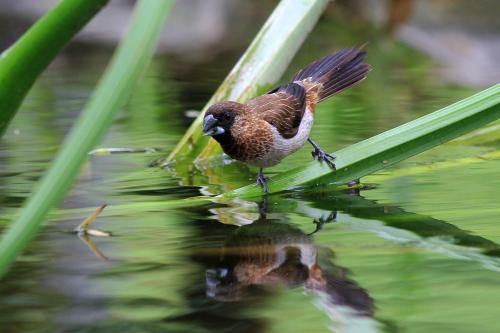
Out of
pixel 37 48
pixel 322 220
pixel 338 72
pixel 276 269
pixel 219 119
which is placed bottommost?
pixel 276 269

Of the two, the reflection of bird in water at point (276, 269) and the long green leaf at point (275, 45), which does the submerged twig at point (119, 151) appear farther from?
the reflection of bird in water at point (276, 269)

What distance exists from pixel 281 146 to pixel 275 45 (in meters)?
0.36

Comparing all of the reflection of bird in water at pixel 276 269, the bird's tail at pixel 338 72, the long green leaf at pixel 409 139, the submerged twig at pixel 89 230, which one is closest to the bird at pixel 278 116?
the bird's tail at pixel 338 72

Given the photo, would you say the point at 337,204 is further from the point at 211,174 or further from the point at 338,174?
the point at 211,174

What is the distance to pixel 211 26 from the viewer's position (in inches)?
324

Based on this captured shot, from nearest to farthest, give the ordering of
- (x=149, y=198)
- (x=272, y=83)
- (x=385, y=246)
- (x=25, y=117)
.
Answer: (x=385, y=246) < (x=149, y=198) < (x=272, y=83) < (x=25, y=117)

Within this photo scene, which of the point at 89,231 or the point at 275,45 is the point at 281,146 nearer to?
the point at 275,45

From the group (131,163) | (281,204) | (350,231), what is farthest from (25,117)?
(350,231)

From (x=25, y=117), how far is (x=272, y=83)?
5.98 ft

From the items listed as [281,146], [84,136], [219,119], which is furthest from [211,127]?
[84,136]

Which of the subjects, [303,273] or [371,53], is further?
[371,53]

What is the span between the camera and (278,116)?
361 cm

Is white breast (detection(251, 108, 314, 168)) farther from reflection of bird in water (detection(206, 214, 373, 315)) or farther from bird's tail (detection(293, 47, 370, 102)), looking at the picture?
reflection of bird in water (detection(206, 214, 373, 315))

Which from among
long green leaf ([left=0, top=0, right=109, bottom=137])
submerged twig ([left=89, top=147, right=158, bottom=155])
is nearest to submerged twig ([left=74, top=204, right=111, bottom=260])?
long green leaf ([left=0, top=0, right=109, bottom=137])
